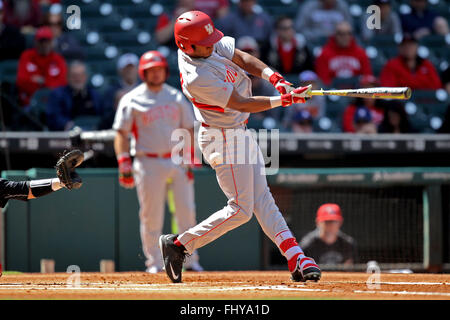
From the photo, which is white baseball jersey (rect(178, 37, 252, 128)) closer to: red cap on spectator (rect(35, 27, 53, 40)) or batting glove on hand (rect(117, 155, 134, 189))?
batting glove on hand (rect(117, 155, 134, 189))

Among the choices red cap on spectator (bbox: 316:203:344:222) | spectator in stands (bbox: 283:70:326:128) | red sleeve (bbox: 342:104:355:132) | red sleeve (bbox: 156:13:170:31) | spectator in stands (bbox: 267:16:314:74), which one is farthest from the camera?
red sleeve (bbox: 156:13:170:31)

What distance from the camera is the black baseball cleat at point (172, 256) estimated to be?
5.20 meters

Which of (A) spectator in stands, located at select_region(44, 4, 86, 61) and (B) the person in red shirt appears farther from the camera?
(A) spectator in stands, located at select_region(44, 4, 86, 61)

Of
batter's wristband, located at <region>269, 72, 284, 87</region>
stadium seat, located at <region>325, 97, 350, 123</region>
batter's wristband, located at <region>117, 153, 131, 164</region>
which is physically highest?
stadium seat, located at <region>325, 97, 350, 123</region>

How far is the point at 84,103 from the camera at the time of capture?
9.04m

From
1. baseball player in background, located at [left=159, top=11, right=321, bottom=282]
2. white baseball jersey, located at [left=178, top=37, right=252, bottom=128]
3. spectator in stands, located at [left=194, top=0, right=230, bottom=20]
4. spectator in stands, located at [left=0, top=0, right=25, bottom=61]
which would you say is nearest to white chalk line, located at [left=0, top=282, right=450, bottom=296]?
baseball player in background, located at [left=159, top=11, right=321, bottom=282]

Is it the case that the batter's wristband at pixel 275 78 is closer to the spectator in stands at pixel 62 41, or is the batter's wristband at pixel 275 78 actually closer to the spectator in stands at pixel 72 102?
the spectator in stands at pixel 72 102

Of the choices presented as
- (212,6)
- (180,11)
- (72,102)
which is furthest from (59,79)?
(212,6)

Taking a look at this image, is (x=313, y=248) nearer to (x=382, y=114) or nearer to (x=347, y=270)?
(x=347, y=270)

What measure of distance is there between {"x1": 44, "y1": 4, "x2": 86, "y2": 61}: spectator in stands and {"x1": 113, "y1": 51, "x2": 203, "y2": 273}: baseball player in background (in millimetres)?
3166

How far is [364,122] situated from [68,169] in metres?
4.31

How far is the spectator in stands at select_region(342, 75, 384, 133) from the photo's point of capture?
8.78 meters

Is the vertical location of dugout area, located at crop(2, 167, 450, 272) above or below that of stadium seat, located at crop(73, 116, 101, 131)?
below
